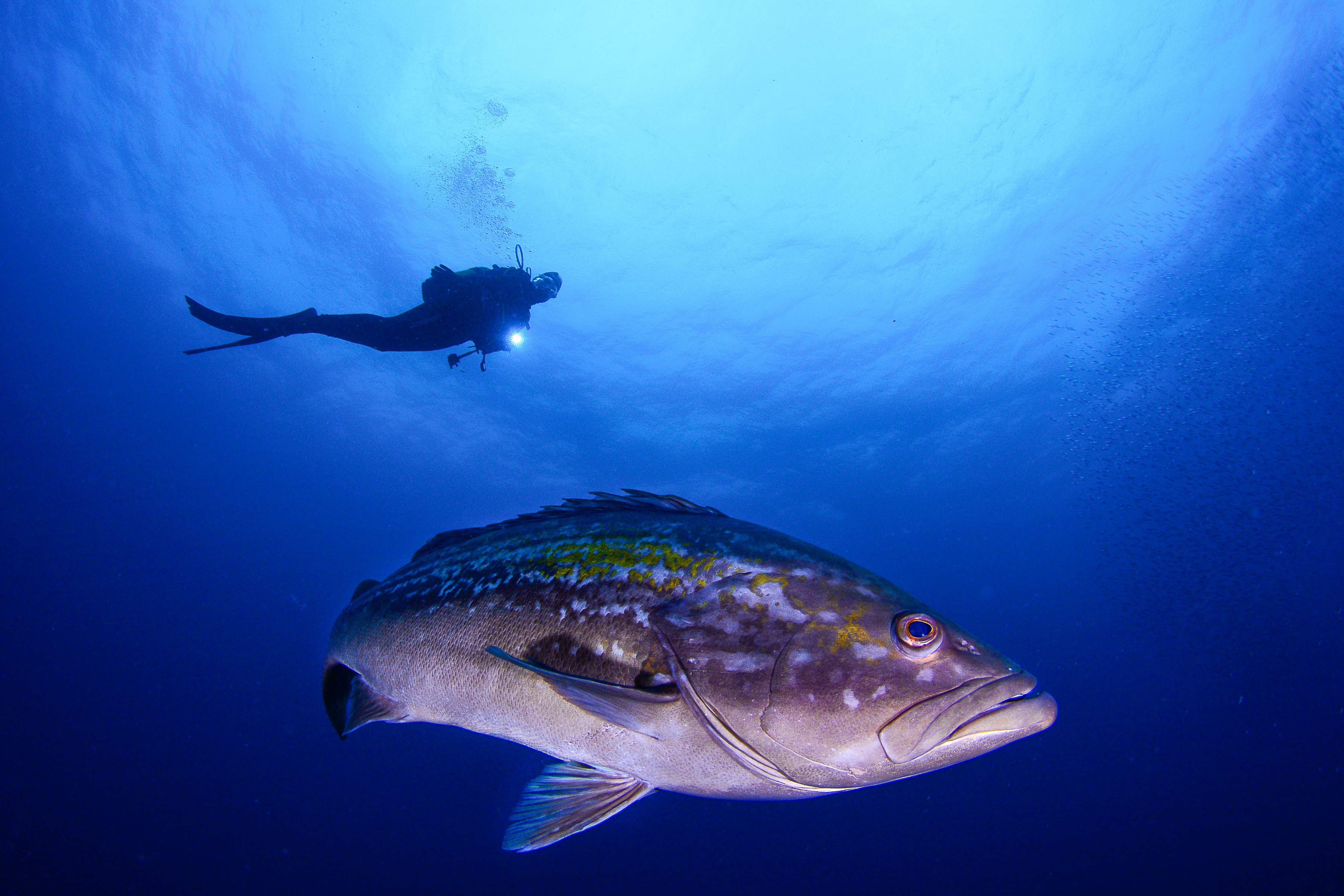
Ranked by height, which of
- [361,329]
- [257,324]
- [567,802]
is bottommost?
[567,802]

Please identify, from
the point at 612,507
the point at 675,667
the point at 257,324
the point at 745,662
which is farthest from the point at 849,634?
the point at 257,324

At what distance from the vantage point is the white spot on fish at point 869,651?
1.45 m

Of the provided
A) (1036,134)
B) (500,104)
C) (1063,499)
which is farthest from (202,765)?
(1063,499)

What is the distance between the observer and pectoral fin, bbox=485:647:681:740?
4.70ft

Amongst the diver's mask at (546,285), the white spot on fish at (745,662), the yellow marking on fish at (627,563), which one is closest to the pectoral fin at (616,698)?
the white spot on fish at (745,662)

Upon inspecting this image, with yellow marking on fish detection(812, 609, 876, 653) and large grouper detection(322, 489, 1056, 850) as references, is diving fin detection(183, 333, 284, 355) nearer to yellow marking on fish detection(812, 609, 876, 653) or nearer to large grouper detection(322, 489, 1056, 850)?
large grouper detection(322, 489, 1056, 850)

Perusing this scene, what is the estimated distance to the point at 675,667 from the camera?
1514 mm

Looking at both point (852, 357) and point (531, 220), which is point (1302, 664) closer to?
point (852, 357)

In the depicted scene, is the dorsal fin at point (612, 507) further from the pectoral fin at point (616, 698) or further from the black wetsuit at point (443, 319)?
the black wetsuit at point (443, 319)

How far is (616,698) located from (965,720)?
97 centimetres

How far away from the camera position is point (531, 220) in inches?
738

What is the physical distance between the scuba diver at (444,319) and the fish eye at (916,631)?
785 cm

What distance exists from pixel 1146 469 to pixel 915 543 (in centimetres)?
1770

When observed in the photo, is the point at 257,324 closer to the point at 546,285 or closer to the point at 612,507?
the point at 546,285
